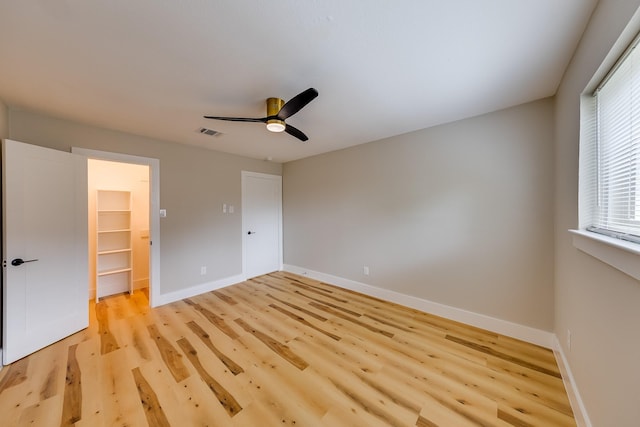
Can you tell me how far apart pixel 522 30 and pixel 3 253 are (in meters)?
4.30

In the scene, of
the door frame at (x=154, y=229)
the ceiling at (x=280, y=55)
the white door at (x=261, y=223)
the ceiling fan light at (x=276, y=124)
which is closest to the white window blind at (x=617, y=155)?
the ceiling at (x=280, y=55)

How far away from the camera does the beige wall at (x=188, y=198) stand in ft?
8.88

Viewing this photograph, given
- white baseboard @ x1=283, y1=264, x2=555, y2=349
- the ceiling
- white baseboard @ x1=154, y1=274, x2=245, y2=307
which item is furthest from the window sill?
white baseboard @ x1=154, y1=274, x2=245, y2=307

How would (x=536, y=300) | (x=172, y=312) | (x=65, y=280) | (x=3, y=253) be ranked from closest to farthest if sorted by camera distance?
(x=3, y=253) → (x=536, y=300) → (x=65, y=280) → (x=172, y=312)

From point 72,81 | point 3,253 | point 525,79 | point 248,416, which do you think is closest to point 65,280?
point 3,253

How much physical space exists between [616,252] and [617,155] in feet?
1.94

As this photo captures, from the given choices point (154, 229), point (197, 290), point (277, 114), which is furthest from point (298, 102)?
point (197, 290)

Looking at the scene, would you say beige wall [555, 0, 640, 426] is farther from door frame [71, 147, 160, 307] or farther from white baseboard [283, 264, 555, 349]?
door frame [71, 147, 160, 307]

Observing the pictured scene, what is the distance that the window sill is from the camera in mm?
795

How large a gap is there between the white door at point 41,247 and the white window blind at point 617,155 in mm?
Result: 4273

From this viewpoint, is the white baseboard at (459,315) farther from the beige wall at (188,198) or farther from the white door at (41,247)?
the white door at (41,247)

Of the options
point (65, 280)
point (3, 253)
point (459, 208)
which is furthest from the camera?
point (459, 208)

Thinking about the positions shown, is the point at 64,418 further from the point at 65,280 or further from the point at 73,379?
the point at 65,280

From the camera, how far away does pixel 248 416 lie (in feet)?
4.78
